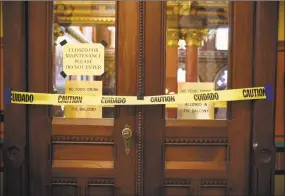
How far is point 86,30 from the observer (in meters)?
2.11

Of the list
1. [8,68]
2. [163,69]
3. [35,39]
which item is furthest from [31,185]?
[163,69]

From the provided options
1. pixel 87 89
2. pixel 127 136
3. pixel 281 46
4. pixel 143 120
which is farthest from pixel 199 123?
pixel 281 46

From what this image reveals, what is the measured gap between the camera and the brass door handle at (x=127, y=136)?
2.00 m

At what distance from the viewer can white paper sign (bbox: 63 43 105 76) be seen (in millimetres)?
2035

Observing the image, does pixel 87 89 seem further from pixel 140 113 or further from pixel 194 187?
pixel 194 187

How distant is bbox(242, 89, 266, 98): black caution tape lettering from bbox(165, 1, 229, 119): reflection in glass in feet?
A: 0.44

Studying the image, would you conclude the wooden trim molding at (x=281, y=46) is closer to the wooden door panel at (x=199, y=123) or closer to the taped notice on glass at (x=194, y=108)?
the wooden door panel at (x=199, y=123)

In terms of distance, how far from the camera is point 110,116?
208cm

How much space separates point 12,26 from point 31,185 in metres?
0.96

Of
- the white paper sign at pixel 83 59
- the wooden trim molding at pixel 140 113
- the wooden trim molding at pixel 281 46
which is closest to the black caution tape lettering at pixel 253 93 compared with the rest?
the wooden trim molding at pixel 281 46

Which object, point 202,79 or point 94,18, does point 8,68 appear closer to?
A: point 94,18

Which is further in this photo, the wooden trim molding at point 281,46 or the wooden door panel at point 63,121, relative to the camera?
the wooden trim molding at point 281,46

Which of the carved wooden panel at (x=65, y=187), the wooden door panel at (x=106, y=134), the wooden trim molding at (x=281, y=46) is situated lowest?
the carved wooden panel at (x=65, y=187)

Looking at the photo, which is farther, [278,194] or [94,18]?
[278,194]
